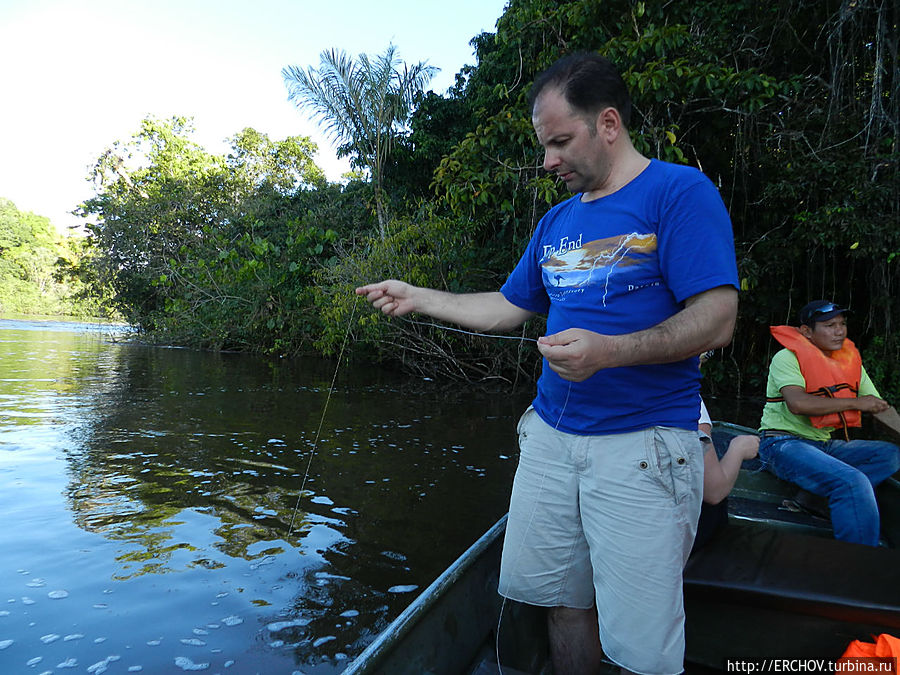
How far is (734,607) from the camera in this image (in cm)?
225

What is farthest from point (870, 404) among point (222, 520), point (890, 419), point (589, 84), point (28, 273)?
point (28, 273)

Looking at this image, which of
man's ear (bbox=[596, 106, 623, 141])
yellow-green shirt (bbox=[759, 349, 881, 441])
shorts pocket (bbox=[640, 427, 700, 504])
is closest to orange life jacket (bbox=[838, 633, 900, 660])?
shorts pocket (bbox=[640, 427, 700, 504])

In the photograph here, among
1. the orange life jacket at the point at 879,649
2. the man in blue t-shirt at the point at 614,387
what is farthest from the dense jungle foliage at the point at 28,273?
the orange life jacket at the point at 879,649

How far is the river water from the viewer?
2.91 metres

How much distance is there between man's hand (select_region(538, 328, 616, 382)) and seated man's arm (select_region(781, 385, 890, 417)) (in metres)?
2.77

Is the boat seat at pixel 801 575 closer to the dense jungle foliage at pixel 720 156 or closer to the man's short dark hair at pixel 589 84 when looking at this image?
the man's short dark hair at pixel 589 84

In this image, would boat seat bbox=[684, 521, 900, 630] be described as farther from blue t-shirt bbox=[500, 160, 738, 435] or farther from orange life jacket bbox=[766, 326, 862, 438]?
orange life jacket bbox=[766, 326, 862, 438]

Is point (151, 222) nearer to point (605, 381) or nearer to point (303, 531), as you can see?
point (303, 531)

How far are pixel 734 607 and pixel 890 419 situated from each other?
2250 mm

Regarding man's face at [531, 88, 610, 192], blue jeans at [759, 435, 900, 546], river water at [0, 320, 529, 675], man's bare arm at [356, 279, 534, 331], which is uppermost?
man's face at [531, 88, 610, 192]

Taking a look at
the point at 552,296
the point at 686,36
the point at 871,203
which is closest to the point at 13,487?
the point at 552,296

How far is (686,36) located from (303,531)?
7.26 m

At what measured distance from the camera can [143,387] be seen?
10320 millimetres

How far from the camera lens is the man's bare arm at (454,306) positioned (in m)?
2.20
